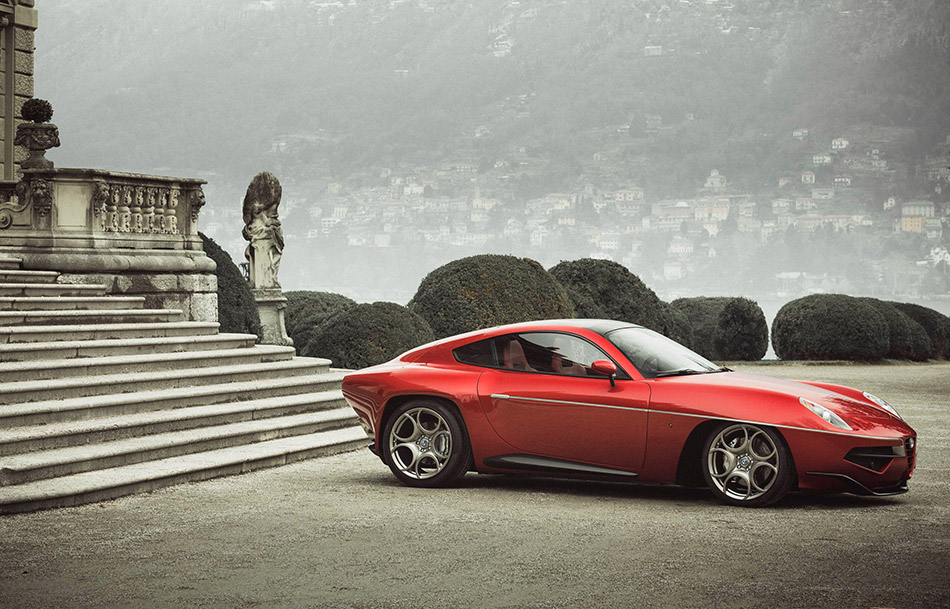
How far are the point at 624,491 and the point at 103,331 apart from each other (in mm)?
6529

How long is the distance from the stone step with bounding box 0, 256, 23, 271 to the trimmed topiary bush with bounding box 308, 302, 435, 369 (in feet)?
17.1

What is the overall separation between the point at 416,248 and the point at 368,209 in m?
10.2

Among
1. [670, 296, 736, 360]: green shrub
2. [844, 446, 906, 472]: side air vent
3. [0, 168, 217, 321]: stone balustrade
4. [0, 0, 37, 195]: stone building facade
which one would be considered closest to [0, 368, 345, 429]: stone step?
[0, 168, 217, 321]: stone balustrade

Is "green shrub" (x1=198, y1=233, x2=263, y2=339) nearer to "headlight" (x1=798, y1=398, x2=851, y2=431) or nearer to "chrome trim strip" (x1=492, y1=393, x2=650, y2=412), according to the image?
"chrome trim strip" (x1=492, y1=393, x2=650, y2=412)

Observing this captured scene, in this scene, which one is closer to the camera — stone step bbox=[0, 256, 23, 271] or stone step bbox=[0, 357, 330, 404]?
stone step bbox=[0, 357, 330, 404]

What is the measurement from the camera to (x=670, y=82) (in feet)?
501

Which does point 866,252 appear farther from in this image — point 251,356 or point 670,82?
point 251,356

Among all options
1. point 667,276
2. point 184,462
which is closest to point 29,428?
point 184,462

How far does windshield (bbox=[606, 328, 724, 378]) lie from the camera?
9.05 m

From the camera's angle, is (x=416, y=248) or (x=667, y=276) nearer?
A: (x=667, y=276)

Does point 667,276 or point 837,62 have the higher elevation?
point 837,62

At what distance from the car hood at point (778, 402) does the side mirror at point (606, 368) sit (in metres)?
0.32

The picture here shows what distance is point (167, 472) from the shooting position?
960 cm

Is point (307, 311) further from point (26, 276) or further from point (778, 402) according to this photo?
point (778, 402)
